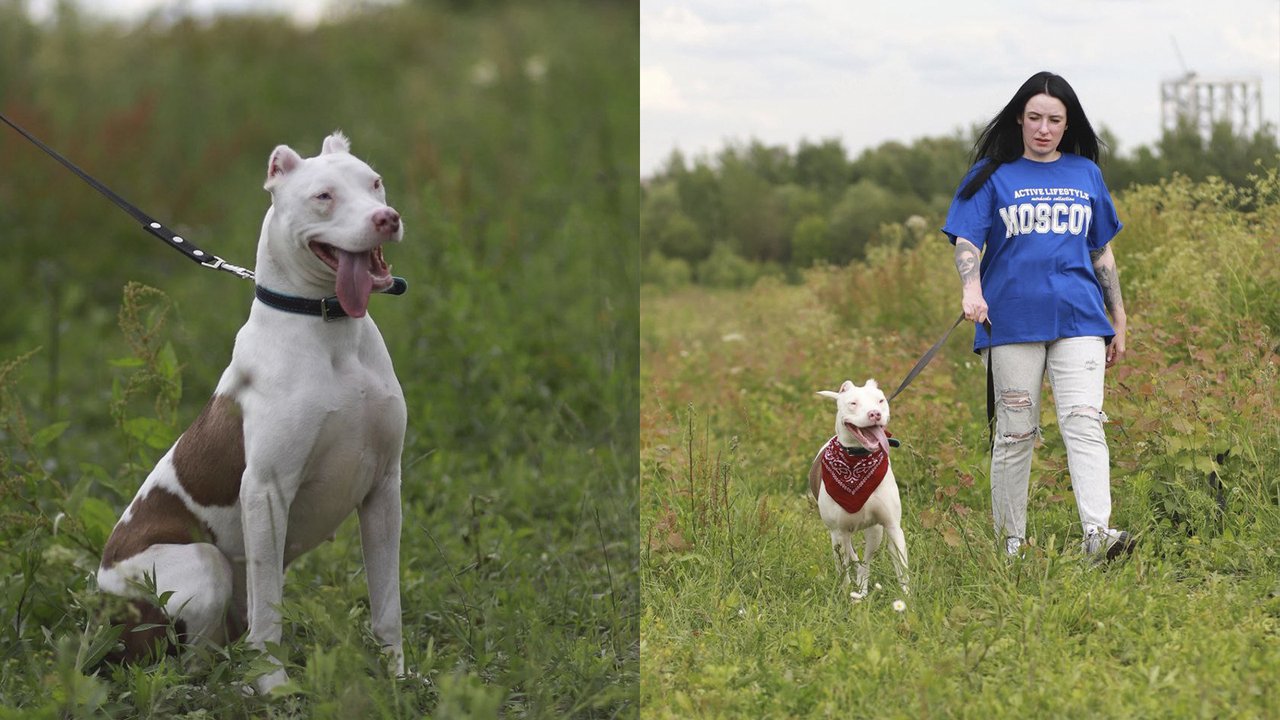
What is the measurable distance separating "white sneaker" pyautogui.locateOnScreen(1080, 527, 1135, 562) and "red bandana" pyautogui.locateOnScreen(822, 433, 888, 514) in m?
0.76

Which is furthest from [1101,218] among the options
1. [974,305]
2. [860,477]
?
[860,477]

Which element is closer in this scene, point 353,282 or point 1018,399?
point 353,282

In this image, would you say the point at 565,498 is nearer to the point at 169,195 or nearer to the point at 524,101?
the point at 169,195

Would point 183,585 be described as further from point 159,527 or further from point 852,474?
point 852,474

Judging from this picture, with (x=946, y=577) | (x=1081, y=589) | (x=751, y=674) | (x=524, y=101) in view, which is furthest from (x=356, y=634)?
(x=524, y=101)

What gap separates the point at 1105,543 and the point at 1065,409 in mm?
446

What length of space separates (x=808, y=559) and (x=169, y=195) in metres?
7.33

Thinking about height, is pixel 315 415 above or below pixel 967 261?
below

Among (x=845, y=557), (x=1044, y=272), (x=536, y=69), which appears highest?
(x=536, y=69)

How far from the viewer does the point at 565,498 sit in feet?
17.5

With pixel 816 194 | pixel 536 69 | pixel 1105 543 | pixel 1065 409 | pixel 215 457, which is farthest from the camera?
pixel 536 69

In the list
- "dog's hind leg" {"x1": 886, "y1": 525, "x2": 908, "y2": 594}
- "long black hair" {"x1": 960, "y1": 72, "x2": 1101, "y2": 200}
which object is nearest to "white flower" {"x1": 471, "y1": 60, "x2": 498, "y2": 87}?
"long black hair" {"x1": 960, "y1": 72, "x2": 1101, "y2": 200}

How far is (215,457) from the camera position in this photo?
335 cm

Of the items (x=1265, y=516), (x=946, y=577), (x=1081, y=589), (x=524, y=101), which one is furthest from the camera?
(x=524, y=101)
